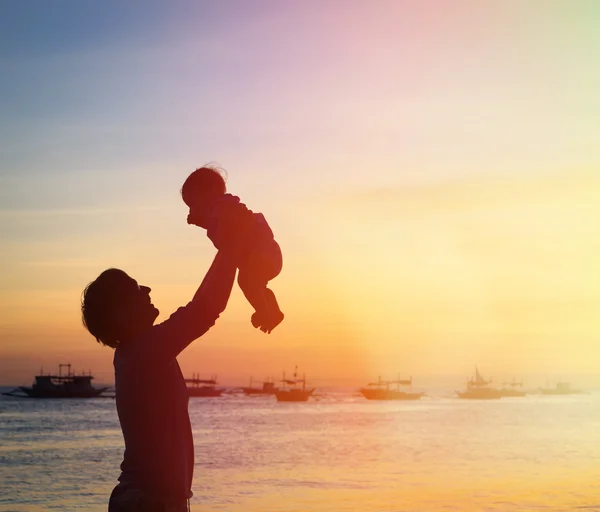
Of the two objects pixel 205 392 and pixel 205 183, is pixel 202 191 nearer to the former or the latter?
pixel 205 183

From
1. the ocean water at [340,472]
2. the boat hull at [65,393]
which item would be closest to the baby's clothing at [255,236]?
the ocean water at [340,472]

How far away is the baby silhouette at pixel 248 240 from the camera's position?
2180 millimetres

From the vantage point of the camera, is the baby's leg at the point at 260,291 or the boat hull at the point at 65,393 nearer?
the baby's leg at the point at 260,291

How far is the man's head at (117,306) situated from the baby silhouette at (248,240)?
0.26m

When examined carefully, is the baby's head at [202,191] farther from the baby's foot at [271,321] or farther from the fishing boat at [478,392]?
the fishing boat at [478,392]

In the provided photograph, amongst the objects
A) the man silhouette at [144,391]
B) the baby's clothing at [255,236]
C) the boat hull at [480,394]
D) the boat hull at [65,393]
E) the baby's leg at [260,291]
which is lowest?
the boat hull at [480,394]

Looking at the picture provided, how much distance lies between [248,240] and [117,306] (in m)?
0.41

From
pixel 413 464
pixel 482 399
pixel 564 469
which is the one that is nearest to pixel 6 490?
pixel 413 464

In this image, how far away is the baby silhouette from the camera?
218 cm

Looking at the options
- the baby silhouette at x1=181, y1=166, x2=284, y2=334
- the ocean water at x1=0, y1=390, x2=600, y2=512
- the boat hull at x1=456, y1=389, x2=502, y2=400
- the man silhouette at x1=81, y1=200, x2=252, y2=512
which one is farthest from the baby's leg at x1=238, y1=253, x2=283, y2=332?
the boat hull at x1=456, y1=389, x2=502, y2=400

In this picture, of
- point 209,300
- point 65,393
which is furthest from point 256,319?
point 65,393

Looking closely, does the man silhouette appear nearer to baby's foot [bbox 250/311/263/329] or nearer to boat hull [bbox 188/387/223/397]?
baby's foot [bbox 250/311/263/329]

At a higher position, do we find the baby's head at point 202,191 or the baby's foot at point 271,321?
the baby's head at point 202,191

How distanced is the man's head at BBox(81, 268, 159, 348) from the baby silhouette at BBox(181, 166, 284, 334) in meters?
0.26
